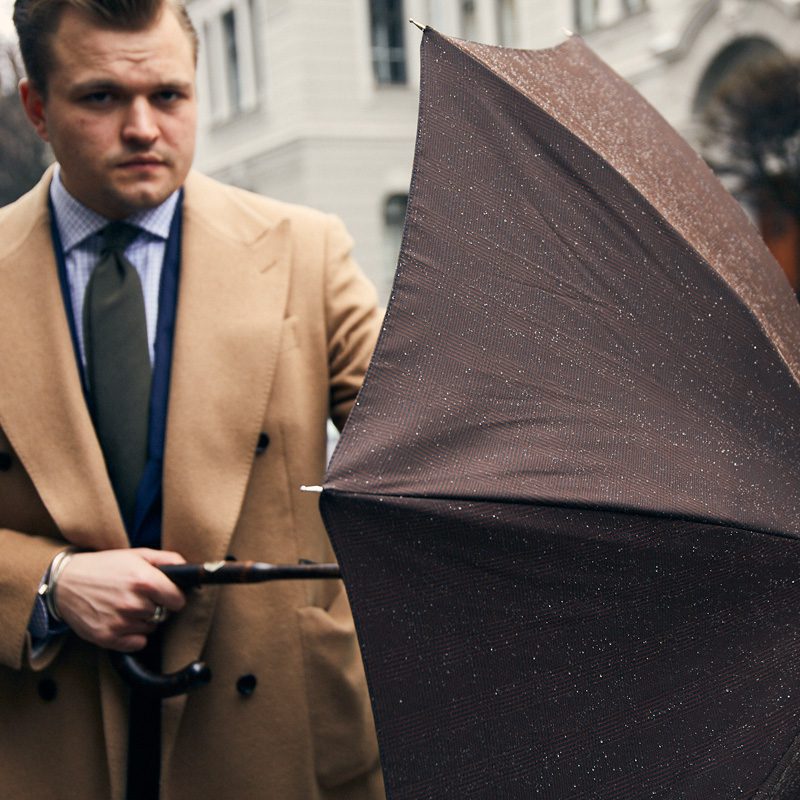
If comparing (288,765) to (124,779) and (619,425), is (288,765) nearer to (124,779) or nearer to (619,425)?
(124,779)

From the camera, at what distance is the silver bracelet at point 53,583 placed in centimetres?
223

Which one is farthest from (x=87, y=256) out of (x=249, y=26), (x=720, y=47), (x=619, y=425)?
(x=249, y=26)

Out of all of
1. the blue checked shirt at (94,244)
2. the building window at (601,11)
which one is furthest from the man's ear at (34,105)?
the building window at (601,11)

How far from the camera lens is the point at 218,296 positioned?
246 centimetres

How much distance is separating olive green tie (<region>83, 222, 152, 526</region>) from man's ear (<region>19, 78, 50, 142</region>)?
0.38 m

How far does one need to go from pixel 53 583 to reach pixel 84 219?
2.24 feet

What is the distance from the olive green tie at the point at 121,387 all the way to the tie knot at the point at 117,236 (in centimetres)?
11

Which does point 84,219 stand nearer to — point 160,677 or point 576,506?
point 160,677

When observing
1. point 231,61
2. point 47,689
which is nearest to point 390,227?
point 231,61

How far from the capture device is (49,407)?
2.34 metres

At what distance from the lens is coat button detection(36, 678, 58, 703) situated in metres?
2.38

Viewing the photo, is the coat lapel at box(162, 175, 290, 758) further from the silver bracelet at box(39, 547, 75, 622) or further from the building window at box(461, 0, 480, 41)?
the building window at box(461, 0, 480, 41)

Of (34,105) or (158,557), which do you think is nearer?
(158,557)

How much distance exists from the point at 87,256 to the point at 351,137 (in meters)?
19.9
